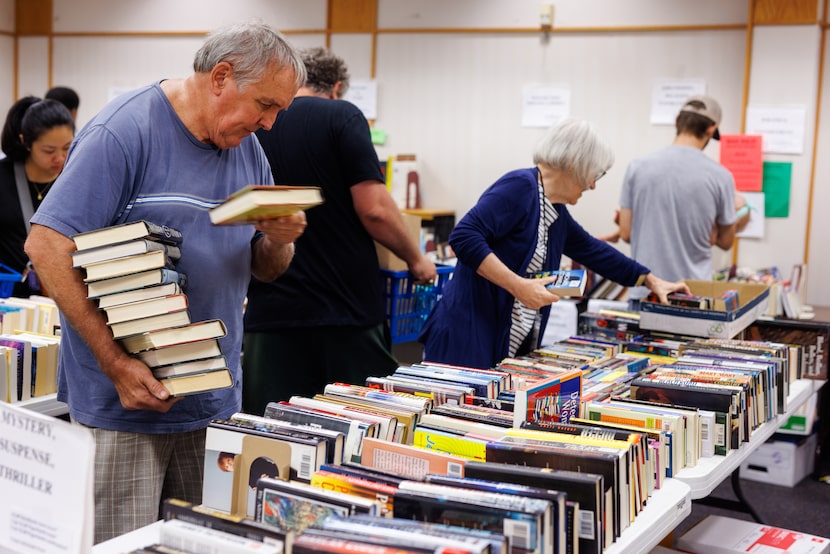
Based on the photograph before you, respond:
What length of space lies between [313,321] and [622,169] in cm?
340

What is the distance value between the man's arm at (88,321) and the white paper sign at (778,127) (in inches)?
177

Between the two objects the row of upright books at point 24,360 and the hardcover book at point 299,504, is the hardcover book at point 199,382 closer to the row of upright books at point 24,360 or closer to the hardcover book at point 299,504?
the hardcover book at point 299,504

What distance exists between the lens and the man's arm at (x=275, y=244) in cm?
187

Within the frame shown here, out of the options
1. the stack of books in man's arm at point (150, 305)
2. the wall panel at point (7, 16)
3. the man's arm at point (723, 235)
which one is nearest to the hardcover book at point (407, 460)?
the stack of books in man's arm at point (150, 305)

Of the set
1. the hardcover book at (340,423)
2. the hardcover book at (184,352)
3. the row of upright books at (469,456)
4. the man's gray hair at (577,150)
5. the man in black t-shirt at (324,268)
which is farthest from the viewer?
the man in black t-shirt at (324,268)

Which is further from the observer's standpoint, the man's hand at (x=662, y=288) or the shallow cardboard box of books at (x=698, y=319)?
the man's hand at (x=662, y=288)

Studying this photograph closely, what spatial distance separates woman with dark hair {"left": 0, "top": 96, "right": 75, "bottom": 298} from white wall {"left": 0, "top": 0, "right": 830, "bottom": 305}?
323 centimetres

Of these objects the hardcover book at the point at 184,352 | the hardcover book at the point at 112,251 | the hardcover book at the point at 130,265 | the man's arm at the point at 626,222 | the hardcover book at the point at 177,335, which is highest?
the man's arm at the point at 626,222

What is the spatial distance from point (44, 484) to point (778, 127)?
16.4 feet

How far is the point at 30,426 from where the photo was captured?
126 centimetres

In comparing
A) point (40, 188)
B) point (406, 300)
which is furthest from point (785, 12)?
point (40, 188)

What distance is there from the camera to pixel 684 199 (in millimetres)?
4105

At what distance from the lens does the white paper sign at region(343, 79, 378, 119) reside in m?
6.45

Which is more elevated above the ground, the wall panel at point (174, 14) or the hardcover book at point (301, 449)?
the wall panel at point (174, 14)
